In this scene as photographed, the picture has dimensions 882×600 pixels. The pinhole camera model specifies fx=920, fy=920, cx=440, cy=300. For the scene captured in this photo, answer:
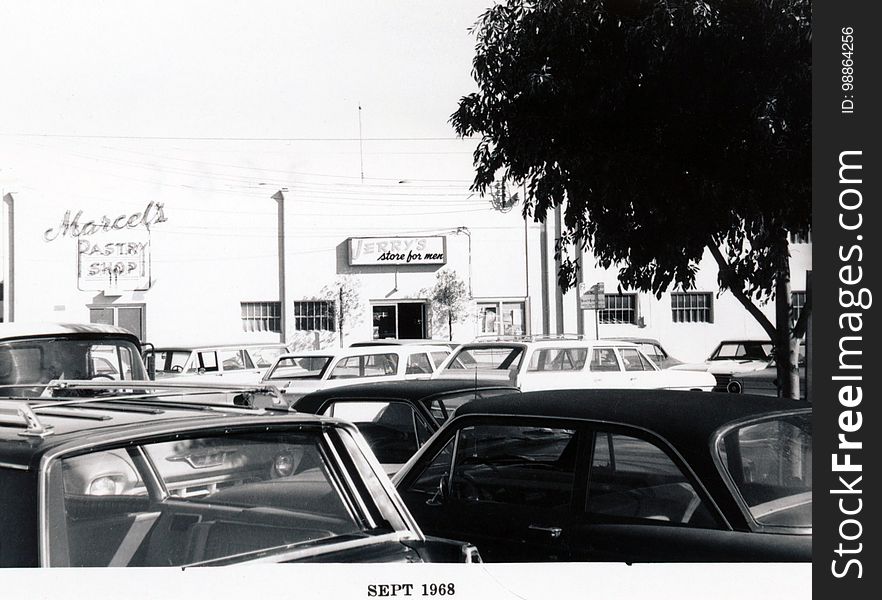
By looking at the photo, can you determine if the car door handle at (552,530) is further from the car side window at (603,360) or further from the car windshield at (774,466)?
the car side window at (603,360)

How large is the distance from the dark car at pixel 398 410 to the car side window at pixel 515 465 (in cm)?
195

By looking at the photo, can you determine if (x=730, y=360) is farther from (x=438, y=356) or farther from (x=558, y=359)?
(x=438, y=356)

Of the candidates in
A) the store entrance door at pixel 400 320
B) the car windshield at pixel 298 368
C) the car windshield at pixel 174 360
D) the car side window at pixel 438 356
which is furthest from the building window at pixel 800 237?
the car windshield at pixel 174 360

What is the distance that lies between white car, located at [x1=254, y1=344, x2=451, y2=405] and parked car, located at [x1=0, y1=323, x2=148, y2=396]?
8.31 ft

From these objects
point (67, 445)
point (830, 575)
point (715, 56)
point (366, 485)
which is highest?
point (715, 56)

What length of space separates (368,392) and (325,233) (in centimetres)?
352

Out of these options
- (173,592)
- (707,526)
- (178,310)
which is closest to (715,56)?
(707,526)

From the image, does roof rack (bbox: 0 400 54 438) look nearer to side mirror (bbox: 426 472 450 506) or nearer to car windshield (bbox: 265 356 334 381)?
side mirror (bbox: 426 472 450 506)

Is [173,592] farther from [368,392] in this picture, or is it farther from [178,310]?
[178,310]

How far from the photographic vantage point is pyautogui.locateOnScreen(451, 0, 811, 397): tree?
222 inches

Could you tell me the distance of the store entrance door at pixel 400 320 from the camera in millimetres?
9719

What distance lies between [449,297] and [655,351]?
159 inches

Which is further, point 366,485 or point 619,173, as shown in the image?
point 619,173

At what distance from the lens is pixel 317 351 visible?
10867 millimetres
